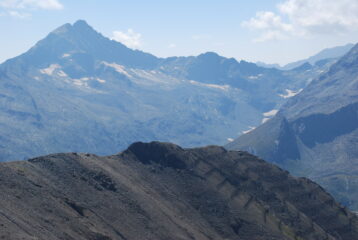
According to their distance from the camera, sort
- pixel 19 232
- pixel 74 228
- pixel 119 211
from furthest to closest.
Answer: pixel 119 211 < pixel 74 228 < pixel 19 232

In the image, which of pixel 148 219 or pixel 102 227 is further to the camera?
pixel 148 219

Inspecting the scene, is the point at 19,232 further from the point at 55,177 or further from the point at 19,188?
the point at 55,177

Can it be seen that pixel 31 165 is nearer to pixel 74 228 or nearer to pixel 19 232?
pixel 74 228

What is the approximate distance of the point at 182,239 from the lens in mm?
195375

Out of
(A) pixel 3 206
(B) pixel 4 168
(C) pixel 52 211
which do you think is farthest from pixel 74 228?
(B) pixel 4 168

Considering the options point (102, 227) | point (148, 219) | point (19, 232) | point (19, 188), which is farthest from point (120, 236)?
point (19, 232)

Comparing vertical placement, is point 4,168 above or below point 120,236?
above

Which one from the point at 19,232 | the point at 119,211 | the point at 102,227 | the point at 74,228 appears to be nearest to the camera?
the point at 19,232

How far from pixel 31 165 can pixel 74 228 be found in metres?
42.6

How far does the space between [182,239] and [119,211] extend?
2324cm

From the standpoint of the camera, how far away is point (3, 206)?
155250 mm

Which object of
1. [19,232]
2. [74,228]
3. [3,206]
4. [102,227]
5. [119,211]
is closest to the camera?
[19,232]

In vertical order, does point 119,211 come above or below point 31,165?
below

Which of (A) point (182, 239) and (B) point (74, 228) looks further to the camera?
(A) point (182, 239)
